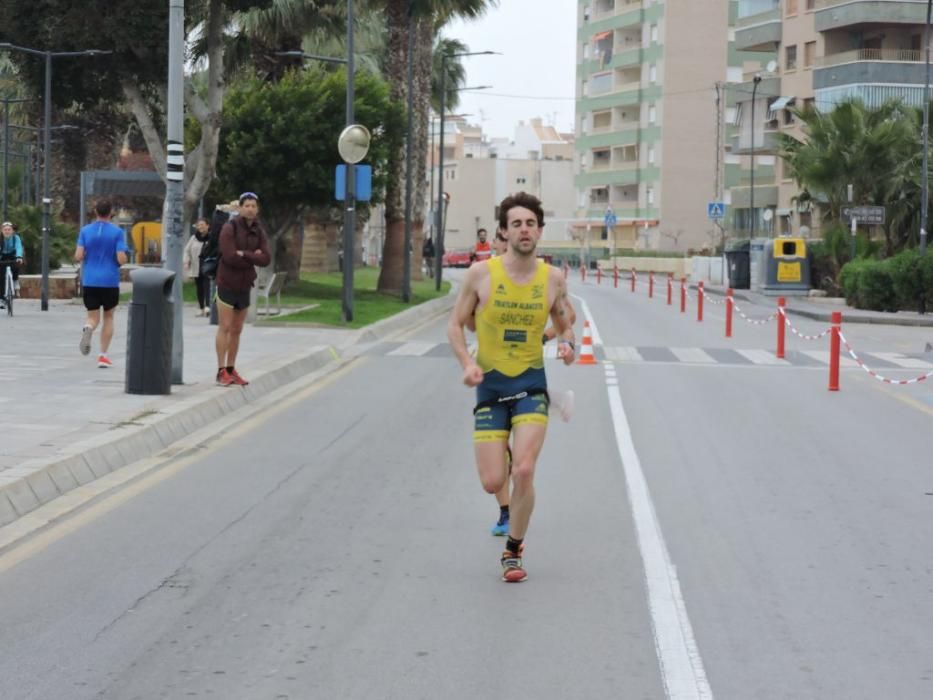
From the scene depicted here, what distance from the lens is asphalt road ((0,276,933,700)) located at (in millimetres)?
5848

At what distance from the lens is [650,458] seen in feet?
40.0

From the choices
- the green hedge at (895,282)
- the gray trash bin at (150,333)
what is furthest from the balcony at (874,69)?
the gray trash bin at (150,333)

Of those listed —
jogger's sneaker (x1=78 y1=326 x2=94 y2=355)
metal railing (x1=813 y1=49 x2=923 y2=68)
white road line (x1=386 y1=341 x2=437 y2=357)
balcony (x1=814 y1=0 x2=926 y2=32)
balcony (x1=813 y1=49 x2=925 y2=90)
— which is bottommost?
white road line (x1=386 y1=341 x2=437 y2=357)

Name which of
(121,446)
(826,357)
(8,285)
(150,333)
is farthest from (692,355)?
(121,446)

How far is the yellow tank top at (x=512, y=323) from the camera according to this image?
7.61 meters

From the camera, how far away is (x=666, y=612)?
270 inches

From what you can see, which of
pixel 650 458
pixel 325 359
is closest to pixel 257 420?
pixel 650 458

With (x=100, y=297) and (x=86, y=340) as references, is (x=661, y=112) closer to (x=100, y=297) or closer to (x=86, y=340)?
(x=86, y=340)

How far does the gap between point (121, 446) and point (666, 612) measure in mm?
5712

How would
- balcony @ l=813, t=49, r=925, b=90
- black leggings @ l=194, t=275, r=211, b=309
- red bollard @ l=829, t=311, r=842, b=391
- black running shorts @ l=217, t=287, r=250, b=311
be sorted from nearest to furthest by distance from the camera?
black running shorts @ l=217, t=287, r=250, b=311 → red bollard @ l=829, t=311, r=842, b=391 → black leggings @ l=194, t=275, r=211, b=309 → balcony @ l=813, t=49, r=925, b=90

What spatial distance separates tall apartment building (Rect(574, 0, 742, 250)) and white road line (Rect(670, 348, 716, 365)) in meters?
78.1

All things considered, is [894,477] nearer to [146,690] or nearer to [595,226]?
[146,690]

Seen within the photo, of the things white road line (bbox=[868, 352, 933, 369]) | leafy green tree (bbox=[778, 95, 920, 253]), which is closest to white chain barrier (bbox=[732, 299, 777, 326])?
white road line (bbox=[868, 352, 933, 369])

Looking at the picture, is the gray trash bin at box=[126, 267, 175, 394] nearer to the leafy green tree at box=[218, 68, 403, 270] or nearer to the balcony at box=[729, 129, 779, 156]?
the leafy green tree at box=[218, 68, 403, 270]
